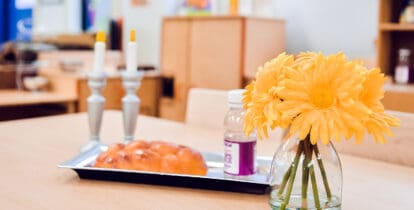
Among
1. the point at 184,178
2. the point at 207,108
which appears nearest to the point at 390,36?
the point at 207,108

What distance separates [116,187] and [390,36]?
2470mm

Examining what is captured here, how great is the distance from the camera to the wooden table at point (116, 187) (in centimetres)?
104

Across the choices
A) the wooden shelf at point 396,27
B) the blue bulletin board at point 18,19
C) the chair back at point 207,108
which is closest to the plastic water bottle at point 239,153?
the chair back at point 207,108

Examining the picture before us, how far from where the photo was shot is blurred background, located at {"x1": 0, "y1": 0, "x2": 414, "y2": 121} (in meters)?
3.19

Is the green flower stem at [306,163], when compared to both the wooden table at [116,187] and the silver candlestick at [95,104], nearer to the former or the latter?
the wooden table at [116,187]

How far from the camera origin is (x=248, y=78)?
3574 mm

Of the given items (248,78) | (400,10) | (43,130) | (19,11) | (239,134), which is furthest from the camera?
(19,11)

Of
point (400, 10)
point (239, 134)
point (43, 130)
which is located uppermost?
point (400, 10)

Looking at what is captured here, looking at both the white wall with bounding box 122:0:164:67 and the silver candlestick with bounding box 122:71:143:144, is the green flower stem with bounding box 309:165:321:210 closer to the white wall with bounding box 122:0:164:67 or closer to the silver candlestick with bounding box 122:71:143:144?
the silver candlestick with bounding box 122:71:143:144

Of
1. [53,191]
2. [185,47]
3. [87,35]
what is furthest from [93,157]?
[87,35]

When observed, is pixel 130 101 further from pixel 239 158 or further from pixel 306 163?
pixel 306 163

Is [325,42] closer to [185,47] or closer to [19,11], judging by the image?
[185,47]

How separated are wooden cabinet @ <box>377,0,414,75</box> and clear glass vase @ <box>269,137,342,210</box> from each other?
2.25 m

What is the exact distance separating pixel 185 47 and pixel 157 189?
111 inches
